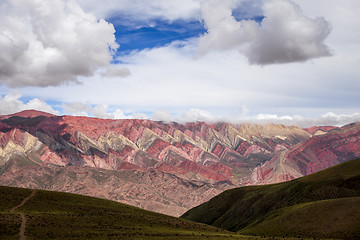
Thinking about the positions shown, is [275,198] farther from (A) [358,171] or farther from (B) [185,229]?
(B) [185,229]

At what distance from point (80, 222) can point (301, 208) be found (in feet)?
209

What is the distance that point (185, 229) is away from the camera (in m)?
87.2

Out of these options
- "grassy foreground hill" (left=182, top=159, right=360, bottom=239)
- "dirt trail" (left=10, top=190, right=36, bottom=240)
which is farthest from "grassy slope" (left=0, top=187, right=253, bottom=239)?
"grassy foreground hill" (left=182, top=159, right=360, bottom=239)

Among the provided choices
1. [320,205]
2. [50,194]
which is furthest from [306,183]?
[50,194]

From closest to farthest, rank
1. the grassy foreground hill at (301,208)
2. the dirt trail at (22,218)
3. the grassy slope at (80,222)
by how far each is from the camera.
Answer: the dirt trail at (22,218), the grassy slope at (80,222), the grassy foreground hill at (301,208)

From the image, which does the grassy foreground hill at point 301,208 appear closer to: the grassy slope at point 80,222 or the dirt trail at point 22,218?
the grassy slope at point 80,222

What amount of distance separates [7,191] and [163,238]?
2213 inches

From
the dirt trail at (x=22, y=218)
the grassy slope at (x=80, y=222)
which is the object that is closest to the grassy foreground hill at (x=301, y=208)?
the grassy slope at (x=80, y=222)

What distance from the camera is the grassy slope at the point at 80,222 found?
65500 mm

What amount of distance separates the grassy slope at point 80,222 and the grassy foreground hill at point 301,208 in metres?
20.0

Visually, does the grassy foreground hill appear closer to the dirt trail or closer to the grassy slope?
the grassy slope

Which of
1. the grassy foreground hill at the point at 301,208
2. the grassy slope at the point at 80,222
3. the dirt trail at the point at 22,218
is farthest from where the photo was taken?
the grassy foreground hill at the point at 301,208

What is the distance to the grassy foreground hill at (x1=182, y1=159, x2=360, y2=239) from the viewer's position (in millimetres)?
83062

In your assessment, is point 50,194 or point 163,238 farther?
point 50,194
